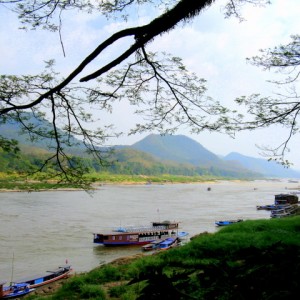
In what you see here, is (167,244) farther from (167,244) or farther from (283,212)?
(283,212)

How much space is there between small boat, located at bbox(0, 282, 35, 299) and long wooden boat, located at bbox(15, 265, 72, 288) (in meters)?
0.25

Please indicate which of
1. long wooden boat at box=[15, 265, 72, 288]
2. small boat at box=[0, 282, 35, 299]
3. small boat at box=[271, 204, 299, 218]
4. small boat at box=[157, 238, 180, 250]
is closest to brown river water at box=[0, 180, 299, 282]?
long wooden boat at box=[15, 265, 72, 288]

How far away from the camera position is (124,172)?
110000 millimetres

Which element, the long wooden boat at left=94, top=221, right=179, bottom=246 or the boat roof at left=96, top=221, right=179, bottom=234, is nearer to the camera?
the long wooden boat at left=94, top=221, right=179, bottom=246

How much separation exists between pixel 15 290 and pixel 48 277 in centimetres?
153

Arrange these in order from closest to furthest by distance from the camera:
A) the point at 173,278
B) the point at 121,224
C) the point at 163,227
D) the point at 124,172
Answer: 1. the point at 173,278
2. the point at 163,227
3. the point at 121,224
4. the point at 124,172

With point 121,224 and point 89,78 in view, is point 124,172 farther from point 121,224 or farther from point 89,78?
point 89,78

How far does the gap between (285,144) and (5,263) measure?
1318 centimetres

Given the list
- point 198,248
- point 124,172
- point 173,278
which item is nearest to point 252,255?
point 173,278

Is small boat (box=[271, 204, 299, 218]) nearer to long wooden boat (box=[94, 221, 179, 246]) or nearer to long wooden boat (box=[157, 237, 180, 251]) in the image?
long wooden boat (box=[94, 221, 179, 246])

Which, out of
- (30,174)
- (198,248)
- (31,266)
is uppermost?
(30,174)

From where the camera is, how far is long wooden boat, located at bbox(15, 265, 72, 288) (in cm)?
1205

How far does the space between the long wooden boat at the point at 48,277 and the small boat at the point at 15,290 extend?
0.25 metres

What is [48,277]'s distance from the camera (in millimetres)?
12719
